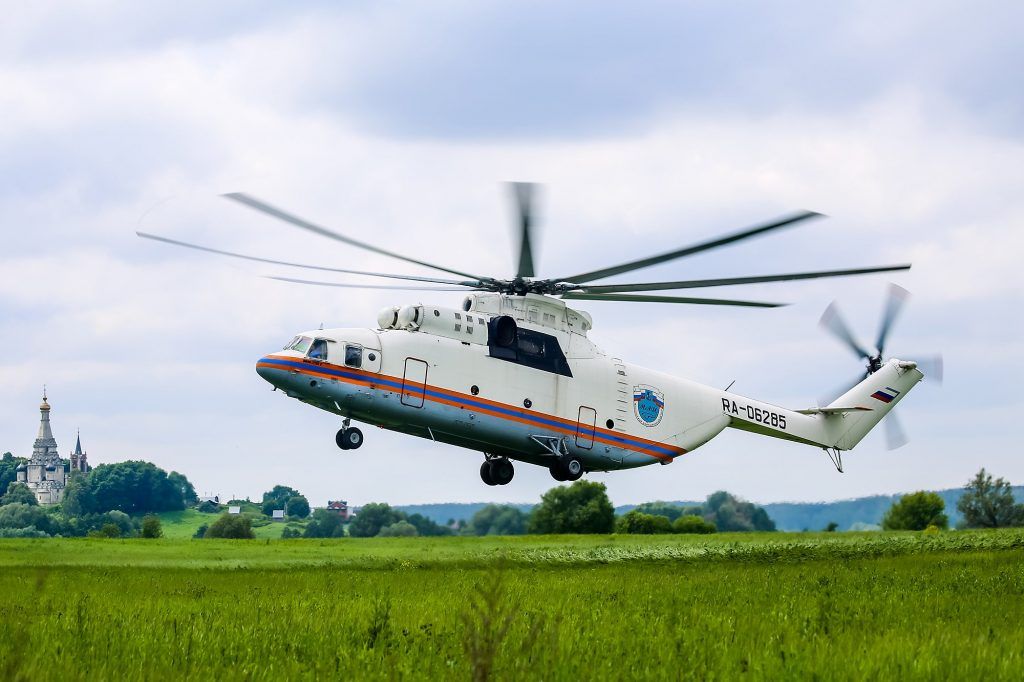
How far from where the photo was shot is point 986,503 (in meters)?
74.2

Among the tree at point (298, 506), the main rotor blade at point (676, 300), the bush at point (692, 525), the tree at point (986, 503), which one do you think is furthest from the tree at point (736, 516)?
the tree at point (298, 506)

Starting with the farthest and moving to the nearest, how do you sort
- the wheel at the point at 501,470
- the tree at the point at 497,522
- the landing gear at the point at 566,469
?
1. the tree at the point at 497,522
2. the wheel at the point at 501,470
3. the landing gear at the point at 566,469

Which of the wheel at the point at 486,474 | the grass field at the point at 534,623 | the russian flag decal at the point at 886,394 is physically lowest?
the grass field at the point at 534,623

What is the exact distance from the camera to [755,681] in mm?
9352

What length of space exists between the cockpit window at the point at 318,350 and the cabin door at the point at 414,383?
187 cm

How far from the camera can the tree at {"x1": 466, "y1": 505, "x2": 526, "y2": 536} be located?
56812 millimetres

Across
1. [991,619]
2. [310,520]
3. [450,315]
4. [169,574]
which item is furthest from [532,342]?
[310,520]

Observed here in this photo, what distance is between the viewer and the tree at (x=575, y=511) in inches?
2682

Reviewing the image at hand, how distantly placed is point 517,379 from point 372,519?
54768mm

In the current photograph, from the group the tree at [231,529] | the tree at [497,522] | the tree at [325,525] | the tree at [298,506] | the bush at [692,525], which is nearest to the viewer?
the tree at [497,522]

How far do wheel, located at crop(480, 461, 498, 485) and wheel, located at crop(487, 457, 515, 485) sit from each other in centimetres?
7

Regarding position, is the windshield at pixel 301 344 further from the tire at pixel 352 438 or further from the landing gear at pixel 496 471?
the landing gear at pixel 496 471

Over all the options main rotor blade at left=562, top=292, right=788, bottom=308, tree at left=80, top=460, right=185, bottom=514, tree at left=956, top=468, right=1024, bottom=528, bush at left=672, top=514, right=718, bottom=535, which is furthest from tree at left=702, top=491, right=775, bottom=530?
tree at left=80, top=460, right=185, bottom=514

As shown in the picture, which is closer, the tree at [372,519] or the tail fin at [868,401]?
the tail fin at [868,401]
